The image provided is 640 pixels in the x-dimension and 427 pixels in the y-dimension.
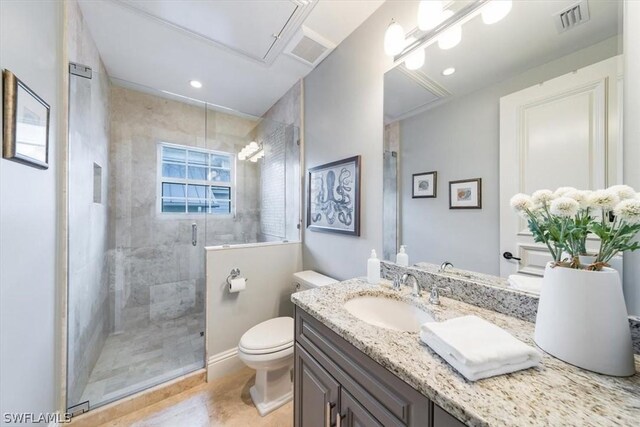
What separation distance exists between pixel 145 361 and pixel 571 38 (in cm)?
310

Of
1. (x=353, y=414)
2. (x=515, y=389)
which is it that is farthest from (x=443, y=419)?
(x=353, y=414)

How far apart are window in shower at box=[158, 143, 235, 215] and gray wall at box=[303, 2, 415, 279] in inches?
34.9

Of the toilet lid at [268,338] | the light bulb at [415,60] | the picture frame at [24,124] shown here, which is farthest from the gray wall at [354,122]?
the picture frame at [24,124]

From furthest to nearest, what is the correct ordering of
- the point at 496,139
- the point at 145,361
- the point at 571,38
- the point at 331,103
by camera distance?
the point at 331,103, the point at 145,361, the point at 496,139, the point at 571,38

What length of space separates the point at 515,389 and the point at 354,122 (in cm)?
160

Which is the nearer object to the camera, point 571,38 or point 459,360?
point 459,360

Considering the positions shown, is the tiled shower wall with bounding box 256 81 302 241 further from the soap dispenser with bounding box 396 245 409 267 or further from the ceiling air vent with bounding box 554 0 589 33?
the ceiling air vent with bounding box 554 0 589 33

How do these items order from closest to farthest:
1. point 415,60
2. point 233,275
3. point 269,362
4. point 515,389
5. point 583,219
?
point 515,389 < point 583,219 < point 415,60 < point 269,362 < point 233,275

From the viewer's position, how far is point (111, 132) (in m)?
2.15

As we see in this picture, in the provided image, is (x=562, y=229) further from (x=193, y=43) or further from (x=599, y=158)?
(x=193, y=43)

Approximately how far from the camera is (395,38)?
1.29 metres

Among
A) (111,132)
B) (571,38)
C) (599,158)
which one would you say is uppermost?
(111,132)

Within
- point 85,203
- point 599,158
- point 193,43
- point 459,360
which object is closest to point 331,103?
point 193,43

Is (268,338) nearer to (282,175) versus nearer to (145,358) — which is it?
(145,358)
